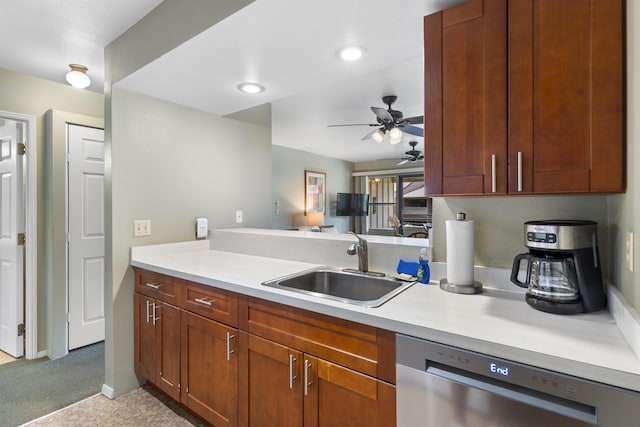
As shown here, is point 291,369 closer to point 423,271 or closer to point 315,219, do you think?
point 423,271

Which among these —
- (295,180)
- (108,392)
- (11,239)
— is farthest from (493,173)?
(295,180)

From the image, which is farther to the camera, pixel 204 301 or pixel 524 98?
pixel 204 301

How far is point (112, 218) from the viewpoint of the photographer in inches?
84.4

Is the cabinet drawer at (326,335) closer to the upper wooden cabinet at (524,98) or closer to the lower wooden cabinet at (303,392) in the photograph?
the lower wooden cabinet at (303,392)

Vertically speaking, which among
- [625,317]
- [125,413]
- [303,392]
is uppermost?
[625,317]

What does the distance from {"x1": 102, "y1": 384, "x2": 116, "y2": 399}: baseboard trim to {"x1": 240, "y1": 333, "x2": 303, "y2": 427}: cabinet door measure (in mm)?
1177

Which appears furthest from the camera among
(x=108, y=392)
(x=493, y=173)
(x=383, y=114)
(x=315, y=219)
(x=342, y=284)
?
(x=315, y=219)

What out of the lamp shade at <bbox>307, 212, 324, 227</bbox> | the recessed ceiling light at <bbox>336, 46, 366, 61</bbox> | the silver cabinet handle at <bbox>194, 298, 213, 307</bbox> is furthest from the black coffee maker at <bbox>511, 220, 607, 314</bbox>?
the lamp shade at <bbox>307, 212, 324, 227</bbox>

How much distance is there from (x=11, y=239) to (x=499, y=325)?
3.52 metres

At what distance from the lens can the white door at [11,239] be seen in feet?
8.69

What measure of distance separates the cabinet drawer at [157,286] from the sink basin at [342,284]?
0.72 meters

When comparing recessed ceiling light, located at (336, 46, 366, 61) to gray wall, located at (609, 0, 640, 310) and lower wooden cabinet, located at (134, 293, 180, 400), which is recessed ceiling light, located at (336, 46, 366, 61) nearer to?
gray wall, located at (609, 0, 640, 310)

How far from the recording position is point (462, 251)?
53.8 inches

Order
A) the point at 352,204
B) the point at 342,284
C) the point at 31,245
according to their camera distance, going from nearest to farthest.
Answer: the point at 342,284
the point at 31,245
the point at 352,204
